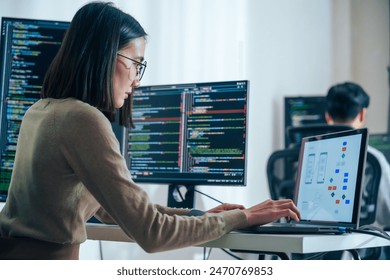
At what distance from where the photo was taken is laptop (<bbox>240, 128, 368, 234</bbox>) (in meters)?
1.60

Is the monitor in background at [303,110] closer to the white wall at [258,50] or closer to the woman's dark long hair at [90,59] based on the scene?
the white wall at [258,50]

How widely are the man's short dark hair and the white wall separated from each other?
622 millimetres

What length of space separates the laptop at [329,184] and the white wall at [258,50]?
44.2 inches

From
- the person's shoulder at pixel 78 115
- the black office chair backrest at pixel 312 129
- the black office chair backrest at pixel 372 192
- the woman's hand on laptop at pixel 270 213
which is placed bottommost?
the black office chair backrest at pixel 372 192

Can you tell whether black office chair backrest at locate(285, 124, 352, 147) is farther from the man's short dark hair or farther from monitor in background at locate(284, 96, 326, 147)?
monitor in background at locate(284, 96, 326, 147)

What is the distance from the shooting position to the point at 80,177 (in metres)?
1.39

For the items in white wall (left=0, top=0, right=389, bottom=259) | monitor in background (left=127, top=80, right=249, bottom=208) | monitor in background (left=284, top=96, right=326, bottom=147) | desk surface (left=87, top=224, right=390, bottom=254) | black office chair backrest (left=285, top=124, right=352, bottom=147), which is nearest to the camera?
desk surface (left=87, top=224, right=390, bottom=254)

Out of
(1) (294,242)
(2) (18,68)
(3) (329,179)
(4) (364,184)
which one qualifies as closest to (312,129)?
(4) (364,184)

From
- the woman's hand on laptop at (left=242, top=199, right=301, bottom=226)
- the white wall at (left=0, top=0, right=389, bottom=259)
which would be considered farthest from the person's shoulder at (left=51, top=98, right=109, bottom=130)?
the white wall at (left=0, top=0, right=389, bottom=259)

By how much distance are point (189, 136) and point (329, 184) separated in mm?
597

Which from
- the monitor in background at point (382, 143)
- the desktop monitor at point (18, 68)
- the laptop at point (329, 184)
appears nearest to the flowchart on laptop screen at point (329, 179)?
the laptop at point (329, 184)

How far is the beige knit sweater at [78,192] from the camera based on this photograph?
137cm

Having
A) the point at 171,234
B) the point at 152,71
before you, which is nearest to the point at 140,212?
the point at 171,234

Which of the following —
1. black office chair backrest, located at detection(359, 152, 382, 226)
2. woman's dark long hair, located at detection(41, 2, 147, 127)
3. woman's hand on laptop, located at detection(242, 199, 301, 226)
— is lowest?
black office chair backrest, located at detection(359, 152, 382, 226)
